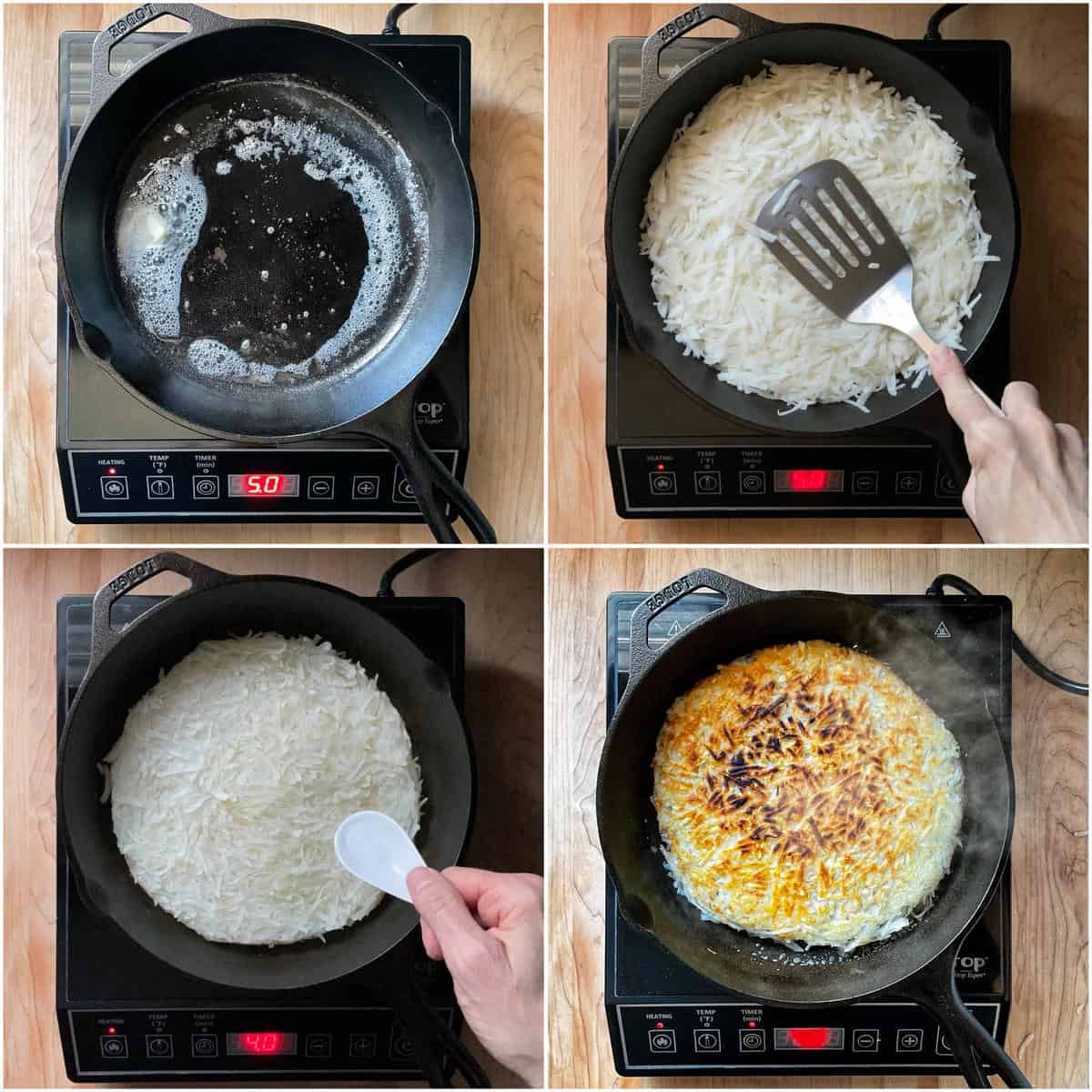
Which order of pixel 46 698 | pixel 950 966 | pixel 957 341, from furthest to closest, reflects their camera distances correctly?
pixel 46 698 → pixel 957 341 → pixel 950 966

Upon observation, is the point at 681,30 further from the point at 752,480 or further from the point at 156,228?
the point at 156,228

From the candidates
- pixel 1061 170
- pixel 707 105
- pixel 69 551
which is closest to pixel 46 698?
pixel 69 551

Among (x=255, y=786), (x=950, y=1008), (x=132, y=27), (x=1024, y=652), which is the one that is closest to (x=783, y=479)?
(x=1024, y=652)

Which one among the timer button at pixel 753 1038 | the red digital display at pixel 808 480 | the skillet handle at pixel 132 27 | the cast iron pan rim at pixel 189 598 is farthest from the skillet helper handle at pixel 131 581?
the timer button at pixel 753 1038

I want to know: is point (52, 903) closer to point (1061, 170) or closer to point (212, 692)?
point (212, 692)

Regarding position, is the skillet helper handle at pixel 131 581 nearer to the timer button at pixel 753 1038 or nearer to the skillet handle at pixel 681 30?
the skillet handle at pixel 681 30

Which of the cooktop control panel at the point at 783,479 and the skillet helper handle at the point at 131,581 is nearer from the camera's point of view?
the skillet helper handle at the point at 131,581
